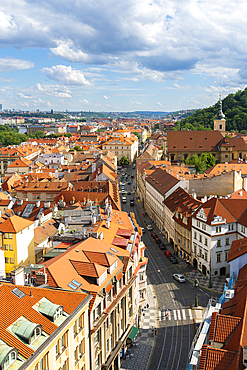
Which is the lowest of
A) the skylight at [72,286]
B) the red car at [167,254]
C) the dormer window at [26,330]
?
the red car at [167,254]

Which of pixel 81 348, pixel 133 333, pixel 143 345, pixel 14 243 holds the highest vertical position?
pixel 14 243

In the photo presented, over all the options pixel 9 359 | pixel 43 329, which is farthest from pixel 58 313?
pixel 9 359

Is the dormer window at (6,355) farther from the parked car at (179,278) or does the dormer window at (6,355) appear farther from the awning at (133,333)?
the parked car at (179,278)

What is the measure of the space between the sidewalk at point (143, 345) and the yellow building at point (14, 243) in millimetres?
15677

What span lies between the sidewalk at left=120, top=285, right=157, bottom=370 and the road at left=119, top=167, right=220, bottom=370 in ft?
2.06

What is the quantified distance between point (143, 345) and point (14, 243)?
60.1ft

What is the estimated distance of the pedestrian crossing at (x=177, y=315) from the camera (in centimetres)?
4541

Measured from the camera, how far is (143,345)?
40156 mm

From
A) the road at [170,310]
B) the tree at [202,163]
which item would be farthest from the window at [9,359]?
the tree at [202,163]

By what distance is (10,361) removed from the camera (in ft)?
65.9

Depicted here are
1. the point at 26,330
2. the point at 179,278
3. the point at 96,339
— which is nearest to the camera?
the point at 26,330

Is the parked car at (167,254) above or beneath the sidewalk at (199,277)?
above

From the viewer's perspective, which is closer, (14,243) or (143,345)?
(143,345)

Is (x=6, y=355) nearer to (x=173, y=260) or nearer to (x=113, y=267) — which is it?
(x=113, y=267)
